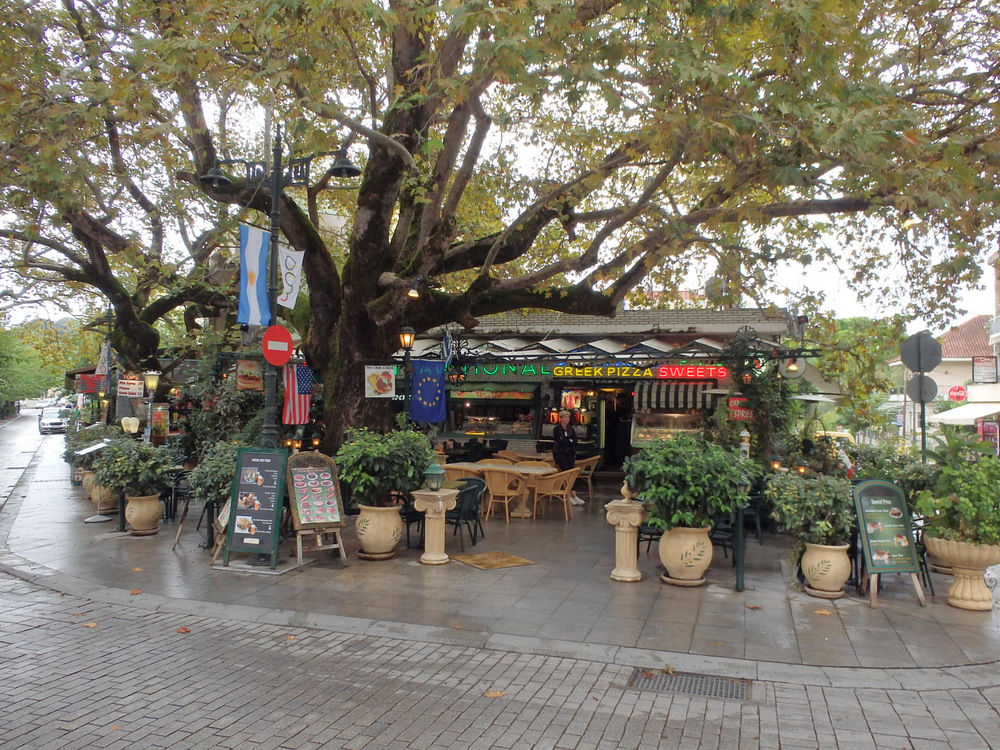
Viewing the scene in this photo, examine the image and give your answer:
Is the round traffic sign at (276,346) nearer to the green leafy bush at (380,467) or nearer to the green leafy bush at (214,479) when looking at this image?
the green leafy bush at (380,467)

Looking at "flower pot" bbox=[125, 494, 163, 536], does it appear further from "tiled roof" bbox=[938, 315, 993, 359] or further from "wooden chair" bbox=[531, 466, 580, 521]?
"tiled roof" bbox=[938, 315, 993, 359]

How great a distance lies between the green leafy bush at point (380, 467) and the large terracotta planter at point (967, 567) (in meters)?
5.81

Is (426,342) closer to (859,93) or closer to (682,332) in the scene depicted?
(682,332)

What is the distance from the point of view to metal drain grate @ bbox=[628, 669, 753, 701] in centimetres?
511

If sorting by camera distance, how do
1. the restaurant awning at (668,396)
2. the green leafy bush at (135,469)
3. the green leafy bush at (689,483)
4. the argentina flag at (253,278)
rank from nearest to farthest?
the green leafy bush at (689,483), the argentina flag at (253,278), the green leafy bush at (135,469), the restaurant awning at (668,396)

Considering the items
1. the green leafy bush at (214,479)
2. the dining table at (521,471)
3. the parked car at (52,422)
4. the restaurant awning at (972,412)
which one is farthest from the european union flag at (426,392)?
the parked car at (52,422)

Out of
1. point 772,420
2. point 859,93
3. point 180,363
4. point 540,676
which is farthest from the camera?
point 180,363

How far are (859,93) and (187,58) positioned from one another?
682cm

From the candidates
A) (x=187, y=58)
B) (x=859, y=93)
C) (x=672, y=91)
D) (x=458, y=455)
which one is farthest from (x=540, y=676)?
(x=458, y=455)

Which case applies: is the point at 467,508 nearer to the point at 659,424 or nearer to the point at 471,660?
the point at 471,660

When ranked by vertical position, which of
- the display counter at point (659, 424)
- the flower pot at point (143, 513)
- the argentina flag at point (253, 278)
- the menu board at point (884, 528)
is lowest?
the flower pot at point (143, 513)

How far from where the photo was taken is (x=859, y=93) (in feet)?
22.6

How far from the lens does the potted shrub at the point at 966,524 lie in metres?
6.86

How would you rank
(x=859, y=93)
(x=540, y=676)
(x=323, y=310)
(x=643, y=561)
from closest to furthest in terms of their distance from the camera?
(x=540, y=676), (x=859, y=93), (x=643, y=561), (x=323, y=310)
